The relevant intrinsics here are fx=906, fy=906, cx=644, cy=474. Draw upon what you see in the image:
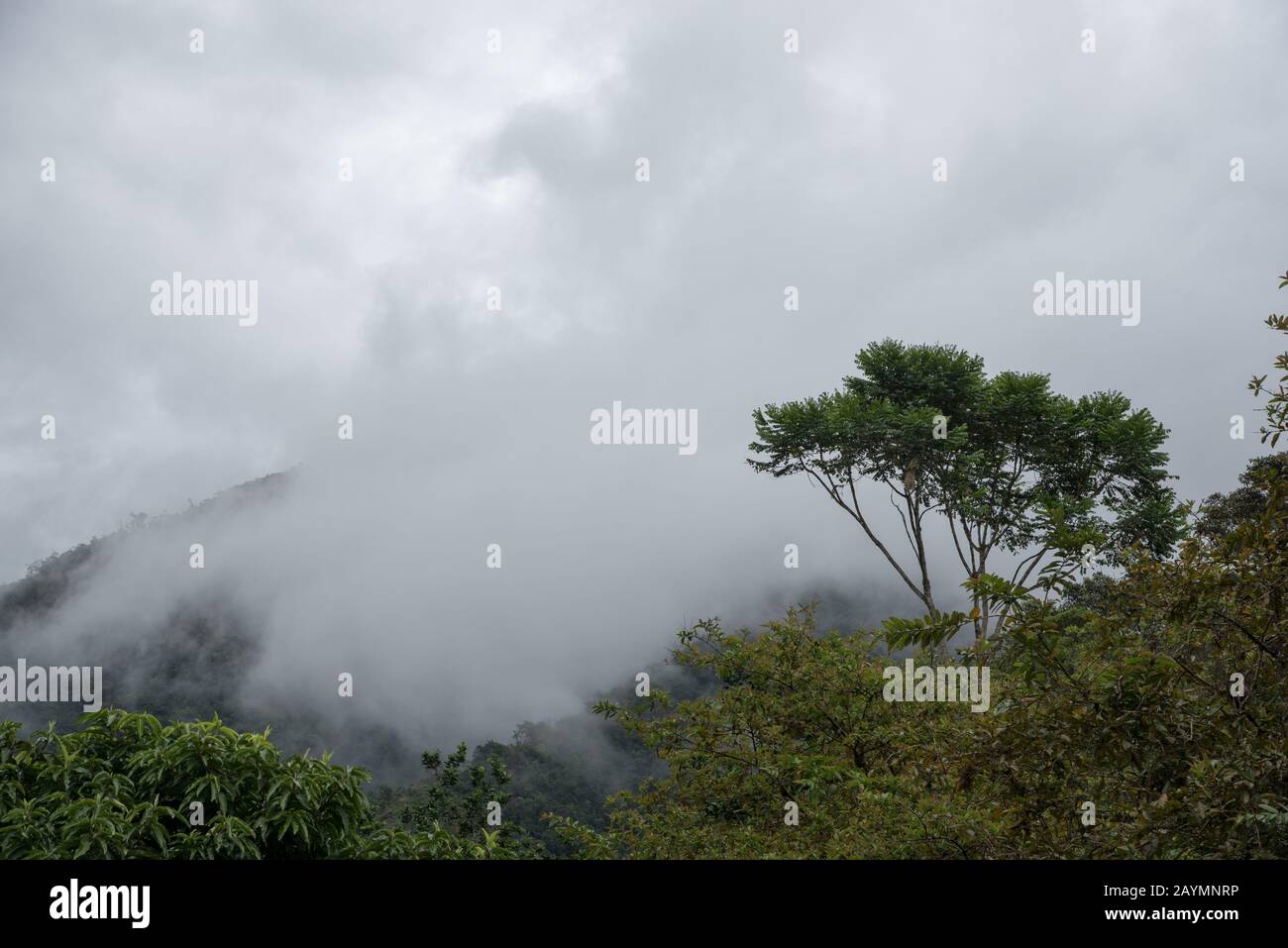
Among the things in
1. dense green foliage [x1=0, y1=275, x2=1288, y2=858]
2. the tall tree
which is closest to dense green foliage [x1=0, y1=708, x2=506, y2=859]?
dense green foliage [x1=0, y1=275, x2=1288, y2=858]

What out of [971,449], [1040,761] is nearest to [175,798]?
[1040,761]

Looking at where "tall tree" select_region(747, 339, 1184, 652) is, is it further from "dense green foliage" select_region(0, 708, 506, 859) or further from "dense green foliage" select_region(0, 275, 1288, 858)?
"dense green foliage" select_region(0, 708, 506, 859)

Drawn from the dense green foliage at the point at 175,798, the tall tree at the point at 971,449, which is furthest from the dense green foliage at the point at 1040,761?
the tall tree at the point at 971,449

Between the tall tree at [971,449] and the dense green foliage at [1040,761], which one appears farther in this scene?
the tall tree at [971,449]

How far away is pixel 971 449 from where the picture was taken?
2069 cm

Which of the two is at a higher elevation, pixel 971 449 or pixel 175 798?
pixel 971 449

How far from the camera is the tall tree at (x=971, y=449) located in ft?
65.7

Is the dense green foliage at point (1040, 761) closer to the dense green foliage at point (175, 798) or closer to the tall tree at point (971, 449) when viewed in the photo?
the dense green foliage at point (175, 798)

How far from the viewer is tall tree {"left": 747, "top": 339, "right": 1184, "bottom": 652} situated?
20016mm

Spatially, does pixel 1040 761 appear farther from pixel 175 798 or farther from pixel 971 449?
pixel 971 449

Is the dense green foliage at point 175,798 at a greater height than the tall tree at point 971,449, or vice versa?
the tall tree at point 971,449

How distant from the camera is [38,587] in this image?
6669cm
